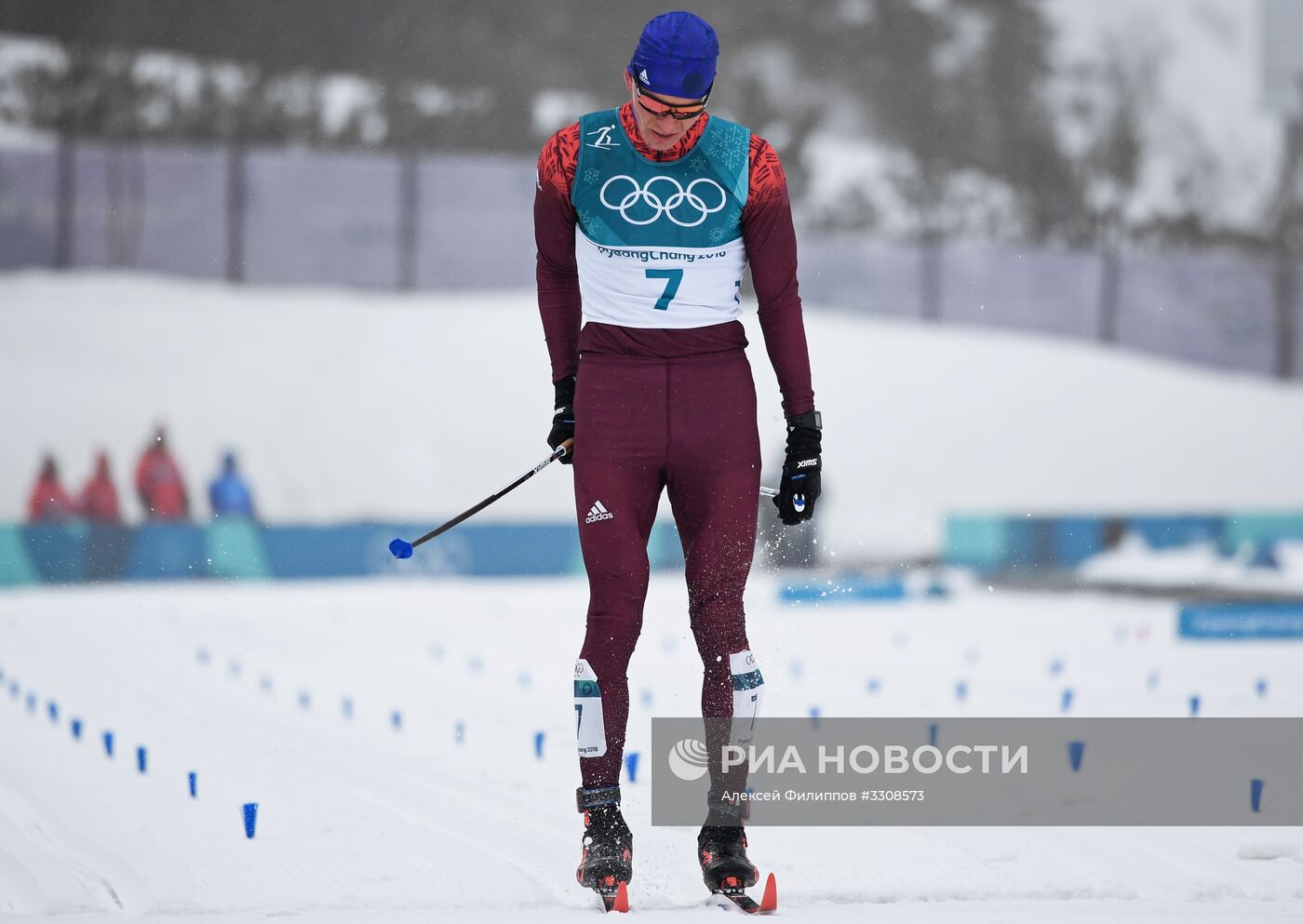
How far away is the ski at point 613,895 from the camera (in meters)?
3.50

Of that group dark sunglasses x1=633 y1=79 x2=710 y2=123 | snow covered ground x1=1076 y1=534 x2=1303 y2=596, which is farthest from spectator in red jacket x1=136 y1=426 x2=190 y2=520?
dark sunglasses x1=633 y1=79 x2=710 y2=123

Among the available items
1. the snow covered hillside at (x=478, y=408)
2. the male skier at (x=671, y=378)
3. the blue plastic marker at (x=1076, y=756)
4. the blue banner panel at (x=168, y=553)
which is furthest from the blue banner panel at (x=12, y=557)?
the male skier at (x=671, y=378)

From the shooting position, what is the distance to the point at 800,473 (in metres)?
3.85

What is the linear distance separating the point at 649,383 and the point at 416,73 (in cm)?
2703

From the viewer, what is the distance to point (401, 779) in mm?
5312

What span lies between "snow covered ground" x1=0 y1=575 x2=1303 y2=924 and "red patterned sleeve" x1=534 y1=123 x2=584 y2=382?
1.34 meters

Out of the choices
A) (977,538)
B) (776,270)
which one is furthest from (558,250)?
(977,538)

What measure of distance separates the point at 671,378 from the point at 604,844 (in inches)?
43.7

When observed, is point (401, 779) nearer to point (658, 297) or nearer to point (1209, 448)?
point (658, 297)

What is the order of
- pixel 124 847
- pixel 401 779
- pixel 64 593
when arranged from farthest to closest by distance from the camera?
1. pixel 64 593
2. pixel 401 779
3. pixel 124 847

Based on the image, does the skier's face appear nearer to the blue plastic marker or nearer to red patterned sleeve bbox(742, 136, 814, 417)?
red patterned sleeve bbox(742, 136, 814, 417)

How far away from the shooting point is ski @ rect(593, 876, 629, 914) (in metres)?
3.50

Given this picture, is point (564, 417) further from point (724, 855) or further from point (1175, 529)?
point (1175, 529)

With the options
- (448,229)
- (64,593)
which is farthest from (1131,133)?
(64,593)
